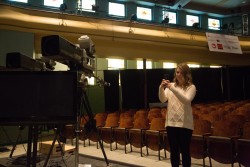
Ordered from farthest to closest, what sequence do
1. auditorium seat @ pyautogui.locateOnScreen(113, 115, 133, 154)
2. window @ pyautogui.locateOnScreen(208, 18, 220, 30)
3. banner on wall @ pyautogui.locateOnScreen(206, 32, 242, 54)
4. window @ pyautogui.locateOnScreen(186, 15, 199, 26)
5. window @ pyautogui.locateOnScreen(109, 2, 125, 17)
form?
window @ pyautogui.locateOnScreen(208, 18, 220, 30) → window @ pyautogui.locateOnScreen(186, 15, 199, 26) → window @ pyautogui.locateOnScreen(109, 2, 125, 17) → banner on wall @ pyautogui.locateOnScreen(206, 32, 242, 54) → auditorium seat @ pyautogui.locateOnScreen(113, 115, 133, 154)

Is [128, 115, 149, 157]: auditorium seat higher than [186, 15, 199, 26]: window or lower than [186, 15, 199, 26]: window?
lower

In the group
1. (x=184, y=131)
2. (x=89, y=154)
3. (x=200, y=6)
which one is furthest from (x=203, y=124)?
(x=200, y=6)

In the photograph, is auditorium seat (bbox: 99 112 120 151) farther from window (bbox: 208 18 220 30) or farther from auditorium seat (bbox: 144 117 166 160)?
window (bbox: 208 18 220 30)

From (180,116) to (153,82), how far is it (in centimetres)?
750

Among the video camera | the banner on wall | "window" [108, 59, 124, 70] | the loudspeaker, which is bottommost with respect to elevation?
the video camera

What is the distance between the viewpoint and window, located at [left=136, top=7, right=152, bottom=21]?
12268mm

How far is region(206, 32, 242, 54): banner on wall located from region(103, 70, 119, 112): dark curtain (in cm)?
335

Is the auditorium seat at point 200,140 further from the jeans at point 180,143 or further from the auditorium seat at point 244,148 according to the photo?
the jeans at point 180,143

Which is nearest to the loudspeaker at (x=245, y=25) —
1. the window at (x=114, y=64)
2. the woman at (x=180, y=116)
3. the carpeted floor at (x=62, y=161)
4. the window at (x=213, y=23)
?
the window at (x=213, y=23)

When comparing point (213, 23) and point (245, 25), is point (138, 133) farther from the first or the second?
point (213, 23)

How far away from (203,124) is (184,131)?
1506 millimetres

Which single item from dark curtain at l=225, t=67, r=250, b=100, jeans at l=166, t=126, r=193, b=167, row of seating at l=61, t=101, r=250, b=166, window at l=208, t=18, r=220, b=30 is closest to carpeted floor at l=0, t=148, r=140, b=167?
row of seating at l=61, t=101, r=250, b=166

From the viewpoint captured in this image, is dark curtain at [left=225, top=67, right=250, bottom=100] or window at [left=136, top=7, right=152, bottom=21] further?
window at [left=136, top=7, right=152, bottom=21]

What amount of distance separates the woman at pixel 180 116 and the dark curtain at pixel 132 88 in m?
6.96
